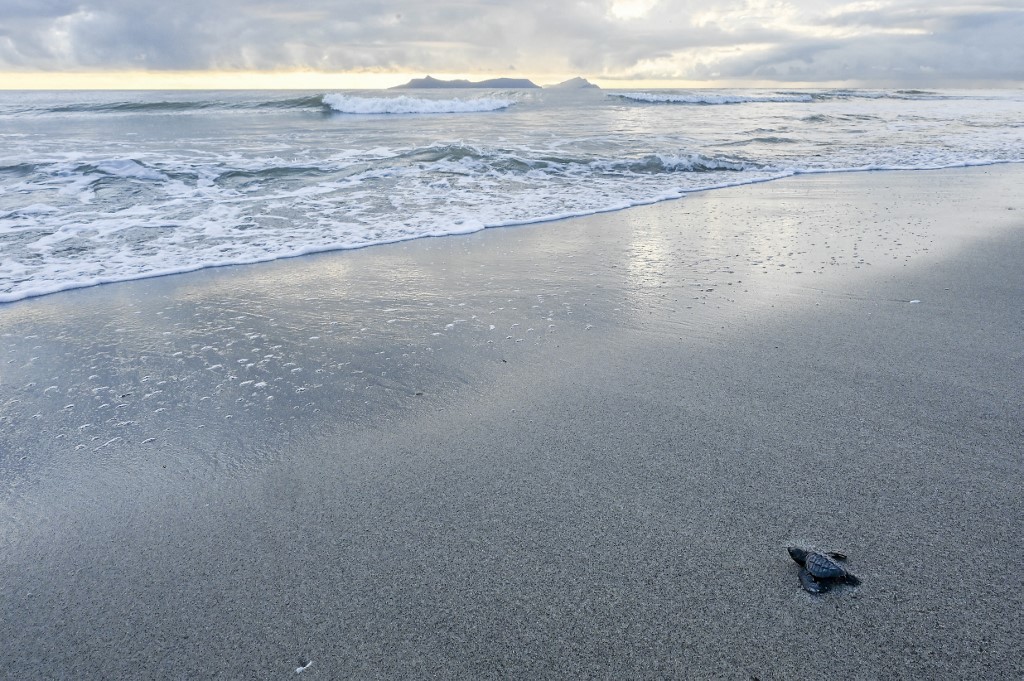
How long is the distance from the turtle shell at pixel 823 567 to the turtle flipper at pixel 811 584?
0.01 metres

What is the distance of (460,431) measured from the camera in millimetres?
2293

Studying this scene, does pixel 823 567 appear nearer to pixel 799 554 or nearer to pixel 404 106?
pixel 799 554

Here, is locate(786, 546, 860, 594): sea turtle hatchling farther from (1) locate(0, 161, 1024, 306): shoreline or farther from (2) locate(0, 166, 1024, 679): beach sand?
(1) locate(0, 161, 1024, 306): shoreline

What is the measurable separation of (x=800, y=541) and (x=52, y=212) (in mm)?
7838

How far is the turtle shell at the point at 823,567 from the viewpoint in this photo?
146cm

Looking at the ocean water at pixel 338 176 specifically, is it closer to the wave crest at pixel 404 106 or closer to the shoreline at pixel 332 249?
the shoreline at pixel 332 249

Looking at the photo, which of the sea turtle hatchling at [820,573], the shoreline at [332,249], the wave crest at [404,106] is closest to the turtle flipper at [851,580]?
the sea turtle hatchling at [820,573]

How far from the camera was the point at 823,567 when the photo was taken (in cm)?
148

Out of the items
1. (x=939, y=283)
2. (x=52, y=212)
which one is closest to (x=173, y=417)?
(x=939, y=283)

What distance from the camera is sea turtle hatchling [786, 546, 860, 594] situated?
1449 millimetres

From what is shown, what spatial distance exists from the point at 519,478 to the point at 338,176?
782 centimetres

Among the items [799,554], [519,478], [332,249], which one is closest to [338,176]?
[332,249]

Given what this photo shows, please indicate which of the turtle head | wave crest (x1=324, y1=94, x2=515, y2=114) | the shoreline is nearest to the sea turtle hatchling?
the turtle head

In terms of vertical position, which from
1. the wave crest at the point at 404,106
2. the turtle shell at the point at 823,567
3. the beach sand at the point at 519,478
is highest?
the wave crest at the point at 404,106
